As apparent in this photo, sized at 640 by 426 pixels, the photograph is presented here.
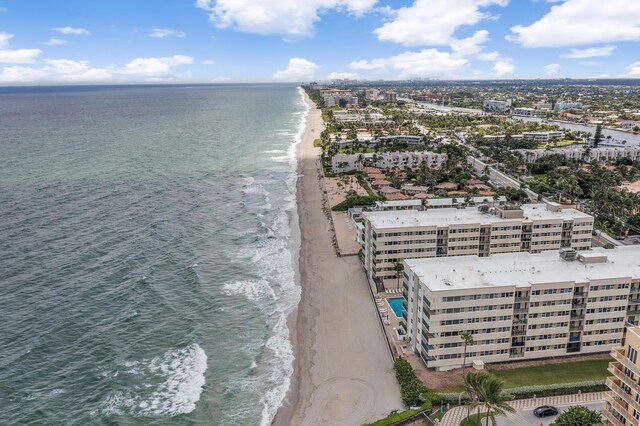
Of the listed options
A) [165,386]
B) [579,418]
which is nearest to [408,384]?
[579,418]

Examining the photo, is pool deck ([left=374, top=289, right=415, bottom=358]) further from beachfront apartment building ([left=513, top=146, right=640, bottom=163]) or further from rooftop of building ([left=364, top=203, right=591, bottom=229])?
beachfront apartment building ([left=513, top=146, right=640, bottom=163])

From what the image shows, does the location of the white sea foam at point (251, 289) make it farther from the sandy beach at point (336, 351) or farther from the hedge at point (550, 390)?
the hedge at point (550, 390)

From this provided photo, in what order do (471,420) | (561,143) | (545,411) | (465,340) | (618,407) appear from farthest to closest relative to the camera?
(561,143) → (465,340) → (545,411) → (471,420) → (618,407)

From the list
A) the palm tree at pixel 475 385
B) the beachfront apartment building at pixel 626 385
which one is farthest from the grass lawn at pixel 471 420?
the beachfront apartment building at pixel 626 385

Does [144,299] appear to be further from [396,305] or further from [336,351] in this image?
[396,305]

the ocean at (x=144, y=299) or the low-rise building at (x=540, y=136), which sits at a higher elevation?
the low-rise building at (x=540, y=136)

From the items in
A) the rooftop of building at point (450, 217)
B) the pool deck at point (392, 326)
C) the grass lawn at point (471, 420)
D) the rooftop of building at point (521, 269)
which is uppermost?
the rooftop of building at point (450, 217)
